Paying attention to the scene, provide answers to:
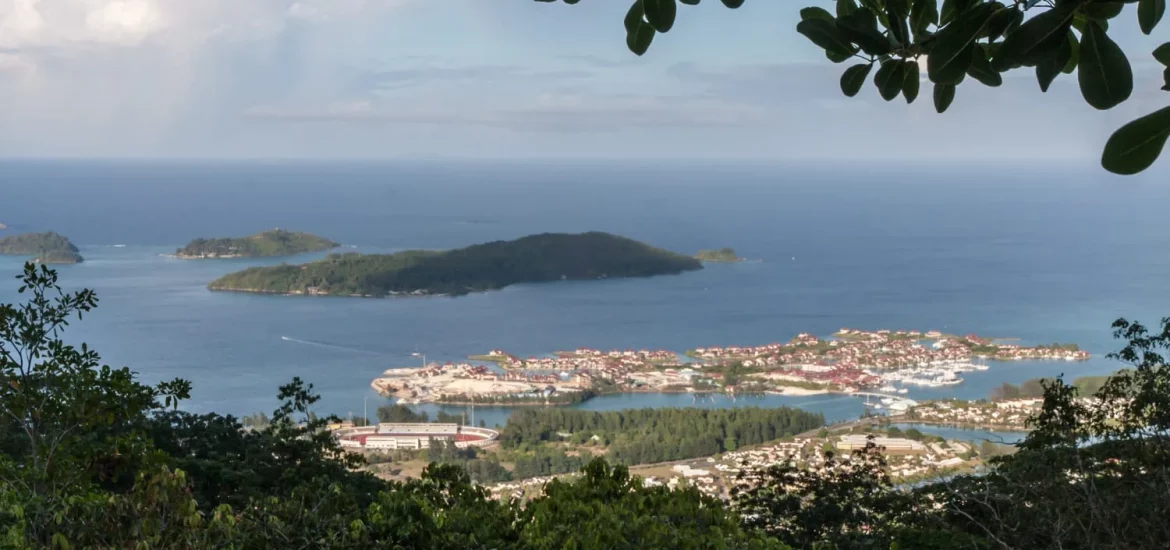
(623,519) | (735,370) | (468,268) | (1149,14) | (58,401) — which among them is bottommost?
(735,370)

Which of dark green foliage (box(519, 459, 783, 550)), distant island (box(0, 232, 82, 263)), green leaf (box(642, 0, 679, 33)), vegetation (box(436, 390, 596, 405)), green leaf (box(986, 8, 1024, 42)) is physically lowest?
vegetation (box(436, 390, 596, 405))

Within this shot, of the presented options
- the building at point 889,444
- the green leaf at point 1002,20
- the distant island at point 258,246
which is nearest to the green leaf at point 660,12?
the green leaf at point 1002,20

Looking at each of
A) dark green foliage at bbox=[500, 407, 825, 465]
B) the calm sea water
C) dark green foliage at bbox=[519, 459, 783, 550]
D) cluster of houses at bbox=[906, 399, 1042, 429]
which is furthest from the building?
dark green foliage at bbox=[519, 459, 783, 550]

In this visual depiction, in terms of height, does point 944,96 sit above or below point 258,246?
below

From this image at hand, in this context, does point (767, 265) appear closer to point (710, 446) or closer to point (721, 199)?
point (710, 446)

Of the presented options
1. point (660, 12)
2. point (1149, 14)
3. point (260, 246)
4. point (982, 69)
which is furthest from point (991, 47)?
point (260, 246)

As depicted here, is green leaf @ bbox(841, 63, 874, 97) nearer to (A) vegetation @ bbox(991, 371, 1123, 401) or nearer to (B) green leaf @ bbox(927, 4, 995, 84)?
(B) green leaf @ bbox(927, 4, 995, 84)

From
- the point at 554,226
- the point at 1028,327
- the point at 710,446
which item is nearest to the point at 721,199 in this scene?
the point at 554,226

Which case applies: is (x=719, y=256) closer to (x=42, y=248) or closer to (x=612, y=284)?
(x=612, y=284)
